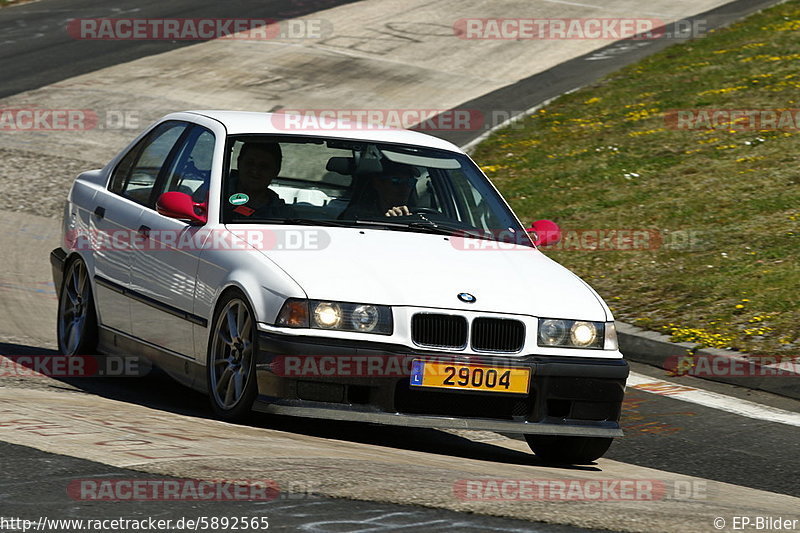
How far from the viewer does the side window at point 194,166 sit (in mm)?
7707

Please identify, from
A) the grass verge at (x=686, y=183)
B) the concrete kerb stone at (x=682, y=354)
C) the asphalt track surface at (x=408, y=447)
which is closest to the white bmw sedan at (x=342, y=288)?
the asphalt track surface at (x=408, y=447)

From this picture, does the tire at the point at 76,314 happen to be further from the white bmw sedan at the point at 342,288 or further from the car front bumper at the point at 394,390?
the car front bumper at the point at 394,390

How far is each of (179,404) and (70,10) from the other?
24486 mm

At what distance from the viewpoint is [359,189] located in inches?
304

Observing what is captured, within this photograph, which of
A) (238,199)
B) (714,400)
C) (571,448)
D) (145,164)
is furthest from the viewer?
(714,400)

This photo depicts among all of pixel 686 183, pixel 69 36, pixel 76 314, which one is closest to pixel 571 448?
pixel 76 314

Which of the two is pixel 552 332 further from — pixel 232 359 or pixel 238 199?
pixel 238 199

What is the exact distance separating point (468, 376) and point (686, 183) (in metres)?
9.27

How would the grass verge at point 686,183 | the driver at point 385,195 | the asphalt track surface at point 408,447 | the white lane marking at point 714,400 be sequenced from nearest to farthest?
the asphalt track surface at point 408,447
the driver at point 385,195
the white lane marking at point 714,400
the grass verge at point 686,183

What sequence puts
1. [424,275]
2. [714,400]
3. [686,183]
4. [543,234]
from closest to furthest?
[424,275], [543,234], [714,400], [686,183]

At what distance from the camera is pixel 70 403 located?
6.79 meters

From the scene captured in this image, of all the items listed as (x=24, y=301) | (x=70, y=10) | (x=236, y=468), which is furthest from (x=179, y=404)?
(x=70, y=10)

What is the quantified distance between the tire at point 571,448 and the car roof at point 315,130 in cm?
200

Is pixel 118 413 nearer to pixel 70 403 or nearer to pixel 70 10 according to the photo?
pixel 70 403
